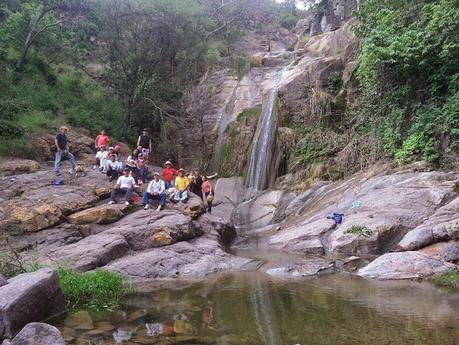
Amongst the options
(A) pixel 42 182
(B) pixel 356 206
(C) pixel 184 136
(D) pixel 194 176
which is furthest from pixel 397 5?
(A) pixel 42 182

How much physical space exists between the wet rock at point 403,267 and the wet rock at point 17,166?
11960 millimetres

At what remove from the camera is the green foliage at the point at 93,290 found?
7801 mm

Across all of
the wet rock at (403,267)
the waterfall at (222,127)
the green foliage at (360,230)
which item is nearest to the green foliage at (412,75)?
the green foliage at (360,230)

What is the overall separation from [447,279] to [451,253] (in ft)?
4.72

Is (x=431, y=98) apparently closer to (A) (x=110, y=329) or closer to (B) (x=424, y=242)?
(B) (x=424, y=242)

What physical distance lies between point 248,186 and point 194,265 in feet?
31.8

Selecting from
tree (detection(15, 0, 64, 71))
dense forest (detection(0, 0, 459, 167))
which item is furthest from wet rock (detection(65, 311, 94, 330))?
tree (detection(15, 0, 64, 71))

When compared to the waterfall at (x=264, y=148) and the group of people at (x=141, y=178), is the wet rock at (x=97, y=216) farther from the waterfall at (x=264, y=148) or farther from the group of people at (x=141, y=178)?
the waterfall at (x=264, y=148)

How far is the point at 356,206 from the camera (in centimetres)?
1355

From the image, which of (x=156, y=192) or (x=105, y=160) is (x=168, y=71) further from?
(x=156, y=192)

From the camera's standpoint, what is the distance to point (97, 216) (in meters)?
13.1

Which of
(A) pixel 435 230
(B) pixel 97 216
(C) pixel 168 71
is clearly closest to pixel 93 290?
(B) pixel 97 216

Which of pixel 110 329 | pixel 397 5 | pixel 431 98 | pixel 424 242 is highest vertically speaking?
pixel 397 5

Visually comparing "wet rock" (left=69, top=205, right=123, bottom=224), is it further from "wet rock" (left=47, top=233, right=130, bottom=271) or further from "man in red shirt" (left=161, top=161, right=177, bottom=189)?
"man in red shirt" (left=161, top=161, right=177, bottom=189)
